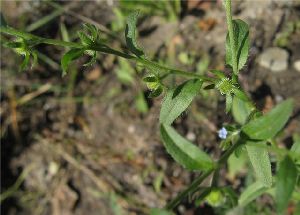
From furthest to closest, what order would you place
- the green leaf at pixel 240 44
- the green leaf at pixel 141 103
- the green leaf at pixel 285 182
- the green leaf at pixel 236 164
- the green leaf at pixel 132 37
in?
1. the green leaf at pixel 141 103
2. the green leaf at pixel 236 164
3. the green leaf at pixel 240 44
4. the green leaf at pixel 132 37
5. the green leaf at pixel 285 182

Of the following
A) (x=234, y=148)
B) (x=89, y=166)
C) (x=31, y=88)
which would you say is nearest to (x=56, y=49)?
(x=31, y=88)

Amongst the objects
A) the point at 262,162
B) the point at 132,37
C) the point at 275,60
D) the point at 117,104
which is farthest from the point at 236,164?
the point at 132,37

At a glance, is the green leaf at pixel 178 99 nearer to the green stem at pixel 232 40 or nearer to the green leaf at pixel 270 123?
the green stem at pixel 232 40

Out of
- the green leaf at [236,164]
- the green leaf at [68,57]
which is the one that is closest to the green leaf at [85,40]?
the green leaf at [68,57]

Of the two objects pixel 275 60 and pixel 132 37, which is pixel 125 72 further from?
pixel 132 37

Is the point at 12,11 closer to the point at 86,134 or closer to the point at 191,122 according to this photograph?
the point at 86,134
